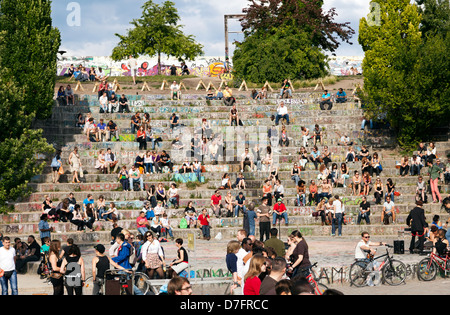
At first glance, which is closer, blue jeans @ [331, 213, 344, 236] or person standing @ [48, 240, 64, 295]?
person standing @ [48, 240, 64, 295]

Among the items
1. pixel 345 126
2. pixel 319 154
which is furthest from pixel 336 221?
pixel 345 126

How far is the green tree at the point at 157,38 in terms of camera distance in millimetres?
58156

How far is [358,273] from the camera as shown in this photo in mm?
16797

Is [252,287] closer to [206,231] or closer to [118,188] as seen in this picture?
[206,231]

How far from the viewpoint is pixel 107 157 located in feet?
96.1

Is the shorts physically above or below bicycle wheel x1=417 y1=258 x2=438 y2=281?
above

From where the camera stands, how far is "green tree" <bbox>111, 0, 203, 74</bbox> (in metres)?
58.2

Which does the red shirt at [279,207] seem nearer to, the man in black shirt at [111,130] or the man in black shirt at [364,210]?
the man in black shirt at [364,210]

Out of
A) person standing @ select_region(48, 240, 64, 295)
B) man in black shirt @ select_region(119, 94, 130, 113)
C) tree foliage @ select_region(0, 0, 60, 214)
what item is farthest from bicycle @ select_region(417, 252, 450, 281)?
man in black shirt @ select_region(119, 94, 130, 113)

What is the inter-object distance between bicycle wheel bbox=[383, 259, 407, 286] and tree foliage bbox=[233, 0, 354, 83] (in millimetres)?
28580

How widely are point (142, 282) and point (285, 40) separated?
32630mm

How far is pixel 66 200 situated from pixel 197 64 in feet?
135

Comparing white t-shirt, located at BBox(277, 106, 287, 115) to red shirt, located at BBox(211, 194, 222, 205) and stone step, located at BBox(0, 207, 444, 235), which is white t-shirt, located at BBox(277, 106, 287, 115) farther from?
red shirt, located at BBox(211, 194, 222, 205)
